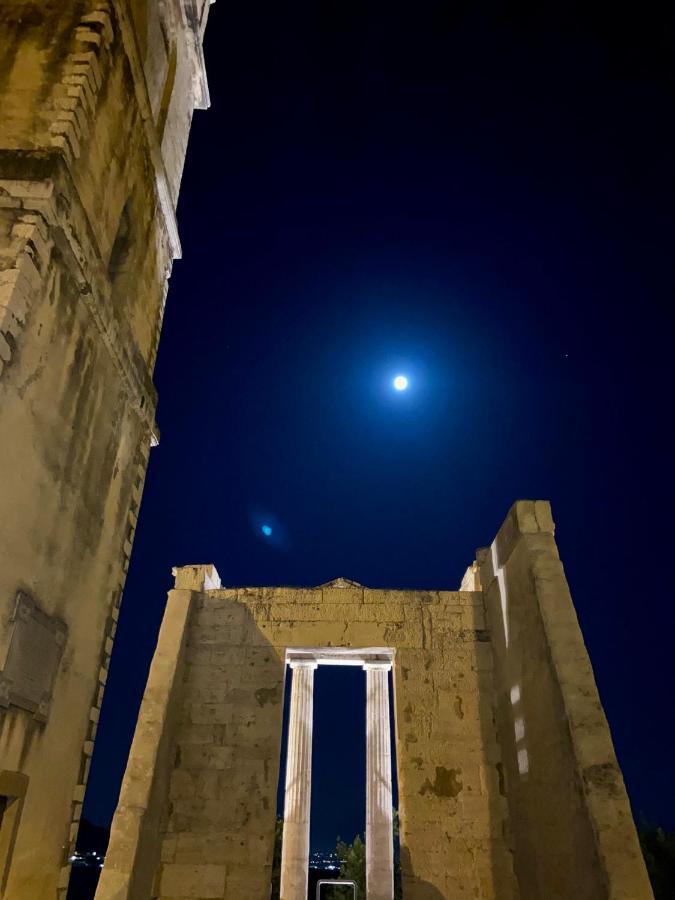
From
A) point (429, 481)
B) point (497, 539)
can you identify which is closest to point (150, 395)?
point (497, 539)

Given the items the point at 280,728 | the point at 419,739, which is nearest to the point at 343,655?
the point at 280,728

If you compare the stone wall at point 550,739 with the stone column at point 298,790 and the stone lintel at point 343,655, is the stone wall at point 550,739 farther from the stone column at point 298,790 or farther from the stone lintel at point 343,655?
the stone column at point 298,790

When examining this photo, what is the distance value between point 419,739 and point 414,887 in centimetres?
183

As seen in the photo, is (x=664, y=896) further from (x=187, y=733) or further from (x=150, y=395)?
(x=150, y=395)

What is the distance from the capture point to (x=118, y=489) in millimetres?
7992

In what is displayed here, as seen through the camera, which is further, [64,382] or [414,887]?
[414,887]

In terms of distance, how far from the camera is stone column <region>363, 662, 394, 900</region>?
11.2 m

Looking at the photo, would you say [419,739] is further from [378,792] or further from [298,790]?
[298,790]

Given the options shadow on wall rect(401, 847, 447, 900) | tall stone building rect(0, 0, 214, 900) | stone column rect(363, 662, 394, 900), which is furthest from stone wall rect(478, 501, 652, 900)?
tall stone building rect(0, 0, 214, 900)

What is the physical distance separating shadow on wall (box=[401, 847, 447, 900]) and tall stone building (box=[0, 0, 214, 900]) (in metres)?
4.48

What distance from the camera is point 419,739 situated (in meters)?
9.37

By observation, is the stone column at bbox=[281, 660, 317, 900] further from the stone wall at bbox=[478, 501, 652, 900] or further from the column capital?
the stone wall at bbox=[478, 501, 652, 900]

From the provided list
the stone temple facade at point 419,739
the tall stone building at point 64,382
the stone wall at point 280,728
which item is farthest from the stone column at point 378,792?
the tall stone building at point 64,382

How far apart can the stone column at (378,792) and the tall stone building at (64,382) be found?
6.40 meters
